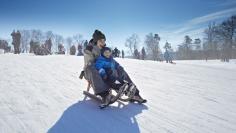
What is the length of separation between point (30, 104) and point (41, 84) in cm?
181

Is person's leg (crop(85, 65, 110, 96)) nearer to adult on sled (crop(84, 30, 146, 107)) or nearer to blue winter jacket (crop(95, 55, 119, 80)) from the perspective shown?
adult on sled (crop(84, 30, 146, 107))

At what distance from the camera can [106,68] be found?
175 inches

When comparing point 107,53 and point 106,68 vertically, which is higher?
point 107,53

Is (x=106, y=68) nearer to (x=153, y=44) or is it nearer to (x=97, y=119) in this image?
(x=97, y=119)

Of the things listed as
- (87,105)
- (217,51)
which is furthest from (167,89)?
(217,51)

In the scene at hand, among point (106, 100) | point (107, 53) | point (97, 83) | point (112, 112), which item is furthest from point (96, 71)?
point (112, 112)

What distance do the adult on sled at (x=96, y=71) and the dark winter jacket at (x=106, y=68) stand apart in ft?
0.31

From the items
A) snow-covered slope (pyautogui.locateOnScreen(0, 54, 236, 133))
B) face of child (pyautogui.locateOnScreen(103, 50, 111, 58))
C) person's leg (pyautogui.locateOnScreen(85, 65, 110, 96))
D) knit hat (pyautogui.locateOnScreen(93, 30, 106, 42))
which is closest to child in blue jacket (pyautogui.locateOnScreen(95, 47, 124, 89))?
face of child (pyautogui.locateOnScreen(103, 50, 111, 58))

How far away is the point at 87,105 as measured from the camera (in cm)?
436

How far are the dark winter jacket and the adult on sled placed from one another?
9cm

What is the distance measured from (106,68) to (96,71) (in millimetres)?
280

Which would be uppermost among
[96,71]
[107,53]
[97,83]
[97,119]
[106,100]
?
[107,53]

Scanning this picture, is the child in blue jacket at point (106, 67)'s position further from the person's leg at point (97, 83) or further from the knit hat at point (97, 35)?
the knit hat at point (97, 35)

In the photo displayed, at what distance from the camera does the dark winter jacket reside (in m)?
4.33
